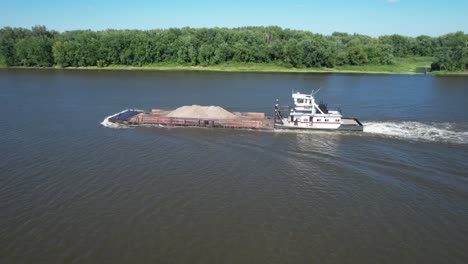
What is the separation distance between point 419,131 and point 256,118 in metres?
20.4

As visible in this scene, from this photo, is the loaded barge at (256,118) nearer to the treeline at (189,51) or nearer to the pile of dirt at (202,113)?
the pile of dirt at (202,113)

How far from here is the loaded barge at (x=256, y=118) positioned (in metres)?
46.2

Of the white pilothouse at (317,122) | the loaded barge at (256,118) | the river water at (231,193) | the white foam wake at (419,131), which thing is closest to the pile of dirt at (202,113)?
the loaded barge at (256,118)

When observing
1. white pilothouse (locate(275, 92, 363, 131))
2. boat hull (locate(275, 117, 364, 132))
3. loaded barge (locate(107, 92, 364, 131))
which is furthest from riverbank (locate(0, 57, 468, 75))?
boat hull (locate(275, 117, 364, 132))

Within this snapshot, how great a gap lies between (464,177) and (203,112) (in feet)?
99.5

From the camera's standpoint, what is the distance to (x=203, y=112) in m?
49.6

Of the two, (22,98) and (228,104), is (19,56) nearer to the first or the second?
(22,98)

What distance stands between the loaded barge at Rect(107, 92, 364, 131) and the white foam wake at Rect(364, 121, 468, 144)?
260 cm

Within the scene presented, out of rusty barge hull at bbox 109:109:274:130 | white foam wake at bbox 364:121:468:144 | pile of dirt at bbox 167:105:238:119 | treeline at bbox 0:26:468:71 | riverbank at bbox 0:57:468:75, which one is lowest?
white foam wake at bbox 364:121:468:144

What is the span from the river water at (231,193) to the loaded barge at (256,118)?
4.85 feet

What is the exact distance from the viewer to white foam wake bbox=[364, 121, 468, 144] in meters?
42.5

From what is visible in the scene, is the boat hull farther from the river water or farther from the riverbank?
the riverbank

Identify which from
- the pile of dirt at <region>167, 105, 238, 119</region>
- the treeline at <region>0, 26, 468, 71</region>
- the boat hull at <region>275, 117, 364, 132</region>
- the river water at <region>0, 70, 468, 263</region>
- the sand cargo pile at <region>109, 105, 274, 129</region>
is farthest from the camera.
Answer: the treeline at <region>0, 26, 468, 71</region>

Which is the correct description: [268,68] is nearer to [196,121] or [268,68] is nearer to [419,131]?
[196,121]
